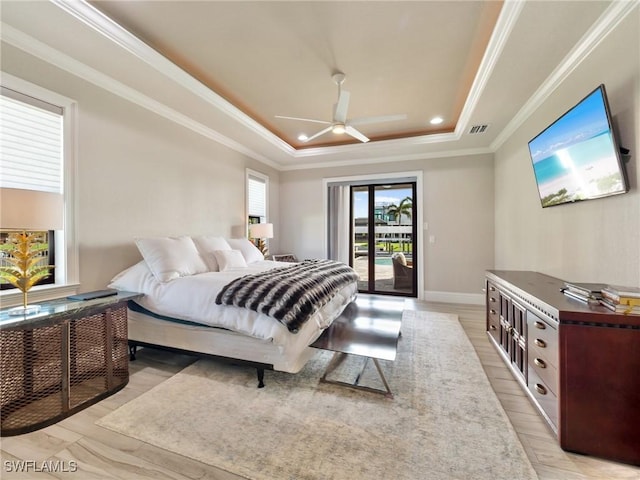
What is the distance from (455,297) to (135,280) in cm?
482

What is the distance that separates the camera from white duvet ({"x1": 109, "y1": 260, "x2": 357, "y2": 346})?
2090mm

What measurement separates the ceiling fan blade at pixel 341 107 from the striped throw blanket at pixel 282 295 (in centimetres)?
184

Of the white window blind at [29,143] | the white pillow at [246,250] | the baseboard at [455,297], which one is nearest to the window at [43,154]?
the white window blind at [29,143]

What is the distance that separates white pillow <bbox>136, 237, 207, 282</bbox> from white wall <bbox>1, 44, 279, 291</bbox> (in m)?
0.40

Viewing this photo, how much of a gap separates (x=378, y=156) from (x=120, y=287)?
454cm

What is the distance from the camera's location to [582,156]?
2.05 metres

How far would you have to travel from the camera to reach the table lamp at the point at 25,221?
164 cm

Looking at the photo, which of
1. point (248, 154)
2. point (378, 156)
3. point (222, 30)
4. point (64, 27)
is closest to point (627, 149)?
point (222, 30)

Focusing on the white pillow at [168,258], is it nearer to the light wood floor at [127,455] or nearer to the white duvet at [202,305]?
the white duvet at [202,305]

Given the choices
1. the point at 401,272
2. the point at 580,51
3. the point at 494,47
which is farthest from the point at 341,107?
the point at 401,272

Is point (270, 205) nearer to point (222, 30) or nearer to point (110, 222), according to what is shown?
point (110, 222)

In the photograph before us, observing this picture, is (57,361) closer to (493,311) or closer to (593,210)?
(493,311)

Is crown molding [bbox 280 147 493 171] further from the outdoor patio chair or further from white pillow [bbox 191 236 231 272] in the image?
white pillow [bbox 191 236 231 272]

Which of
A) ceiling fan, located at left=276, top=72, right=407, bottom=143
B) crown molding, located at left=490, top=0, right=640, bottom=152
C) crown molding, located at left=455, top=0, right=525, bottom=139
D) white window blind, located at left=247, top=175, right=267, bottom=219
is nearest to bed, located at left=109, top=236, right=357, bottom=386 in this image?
ceiling fan, located at left=276, top=72, right=407, bottom=143
